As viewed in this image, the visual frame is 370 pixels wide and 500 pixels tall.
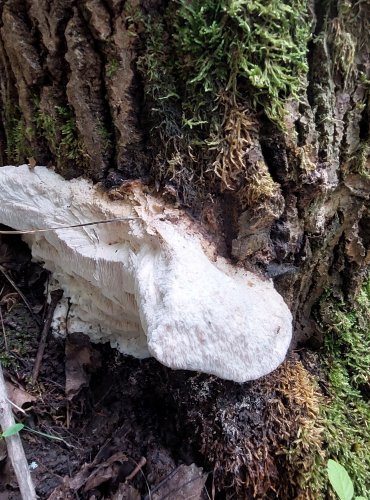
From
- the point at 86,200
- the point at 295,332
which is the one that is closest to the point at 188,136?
the point at 86,200

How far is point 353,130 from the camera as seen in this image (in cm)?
165

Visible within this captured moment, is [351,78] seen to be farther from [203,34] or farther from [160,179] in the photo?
[160,179]

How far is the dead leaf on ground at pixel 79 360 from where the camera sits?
1.97m

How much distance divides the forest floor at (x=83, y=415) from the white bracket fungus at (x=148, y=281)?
0.13 m

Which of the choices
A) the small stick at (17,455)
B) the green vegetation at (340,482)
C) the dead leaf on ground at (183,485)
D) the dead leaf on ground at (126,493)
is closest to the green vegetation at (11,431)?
the small stick at (17,455)

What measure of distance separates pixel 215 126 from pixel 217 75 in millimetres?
172

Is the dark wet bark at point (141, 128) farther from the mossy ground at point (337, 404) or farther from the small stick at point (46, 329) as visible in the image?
the small stick at point (46, 329)

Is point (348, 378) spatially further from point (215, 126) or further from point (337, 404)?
point (215, 126)

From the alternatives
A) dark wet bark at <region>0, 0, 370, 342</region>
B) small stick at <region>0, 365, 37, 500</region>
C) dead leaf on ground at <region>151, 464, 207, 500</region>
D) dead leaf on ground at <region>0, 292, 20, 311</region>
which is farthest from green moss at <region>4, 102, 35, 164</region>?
dead leaf on ground at <region>151, 464, 207, 500</region>

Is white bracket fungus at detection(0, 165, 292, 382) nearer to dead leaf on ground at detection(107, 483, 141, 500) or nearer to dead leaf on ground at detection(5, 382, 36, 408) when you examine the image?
dead leaf on ground at detection(5, 382, 36, 408)

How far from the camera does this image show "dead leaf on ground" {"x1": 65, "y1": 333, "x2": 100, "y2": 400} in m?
1.97

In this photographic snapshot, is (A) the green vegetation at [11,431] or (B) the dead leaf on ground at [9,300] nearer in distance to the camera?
(A) the green vegetation at [11,431]

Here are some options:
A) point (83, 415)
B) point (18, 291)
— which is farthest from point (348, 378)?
point (18, 291)

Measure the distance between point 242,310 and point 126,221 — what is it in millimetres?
575
